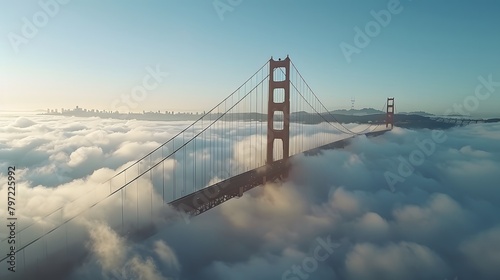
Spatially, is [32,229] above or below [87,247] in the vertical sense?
below

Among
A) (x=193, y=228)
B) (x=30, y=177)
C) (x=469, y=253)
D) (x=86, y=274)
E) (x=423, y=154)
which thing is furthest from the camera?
(x=423, y=154)

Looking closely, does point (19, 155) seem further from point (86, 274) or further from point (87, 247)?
point (86, 274)

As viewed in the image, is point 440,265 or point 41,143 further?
point 41,143

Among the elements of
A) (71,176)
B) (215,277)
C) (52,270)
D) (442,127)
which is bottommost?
(215,277)

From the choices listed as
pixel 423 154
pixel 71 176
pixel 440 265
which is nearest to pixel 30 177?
pixel 71 176

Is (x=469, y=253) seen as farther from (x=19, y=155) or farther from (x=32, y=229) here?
(x=19, y=155)

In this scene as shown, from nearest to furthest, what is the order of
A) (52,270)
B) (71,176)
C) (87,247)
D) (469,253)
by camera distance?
(52,270)
(87,247)
(469,253)
(71,176)

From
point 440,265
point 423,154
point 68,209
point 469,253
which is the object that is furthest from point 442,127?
point 68,209
